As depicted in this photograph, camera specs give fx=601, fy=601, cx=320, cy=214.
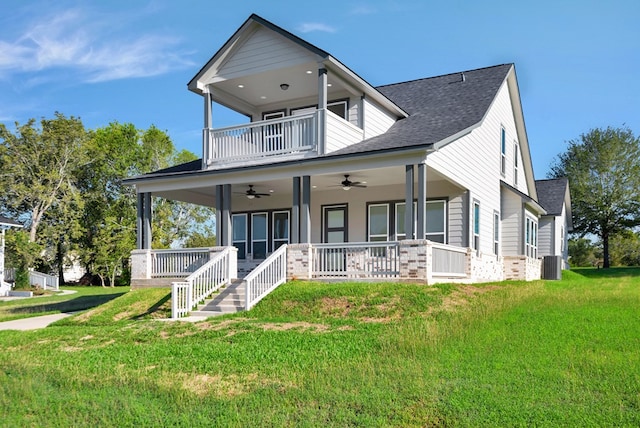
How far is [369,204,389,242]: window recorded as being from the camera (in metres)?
20.0

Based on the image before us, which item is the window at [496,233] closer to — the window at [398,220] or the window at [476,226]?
the window at [476,226]

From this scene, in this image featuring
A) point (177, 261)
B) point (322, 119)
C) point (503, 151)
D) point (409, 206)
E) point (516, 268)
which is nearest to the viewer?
point (409, 206)

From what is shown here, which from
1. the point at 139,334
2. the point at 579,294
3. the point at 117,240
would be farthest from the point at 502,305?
the point at 117,240

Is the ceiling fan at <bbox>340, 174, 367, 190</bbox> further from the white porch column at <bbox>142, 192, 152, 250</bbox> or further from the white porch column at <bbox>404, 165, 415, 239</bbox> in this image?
the white porch column at <bbox>142, 192, 152, 250</bbox>

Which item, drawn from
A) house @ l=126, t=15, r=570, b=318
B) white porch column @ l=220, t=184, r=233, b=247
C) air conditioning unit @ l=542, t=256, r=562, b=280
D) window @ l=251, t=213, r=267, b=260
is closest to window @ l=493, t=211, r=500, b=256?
house @ l=126, t=15, r=570, b=318

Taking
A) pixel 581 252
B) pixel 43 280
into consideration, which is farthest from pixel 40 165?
pixel 581 252

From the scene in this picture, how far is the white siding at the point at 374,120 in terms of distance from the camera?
1911 centimetres

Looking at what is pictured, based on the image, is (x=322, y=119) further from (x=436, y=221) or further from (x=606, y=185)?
(x=606, y=185)

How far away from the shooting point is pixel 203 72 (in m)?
18.9

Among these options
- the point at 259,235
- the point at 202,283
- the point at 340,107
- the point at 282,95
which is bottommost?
the point at 202,283

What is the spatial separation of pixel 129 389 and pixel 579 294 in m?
11.1

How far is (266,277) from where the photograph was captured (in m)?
15.6

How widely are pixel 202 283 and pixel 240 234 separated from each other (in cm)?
706

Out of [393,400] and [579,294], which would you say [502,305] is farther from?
[393,400]
